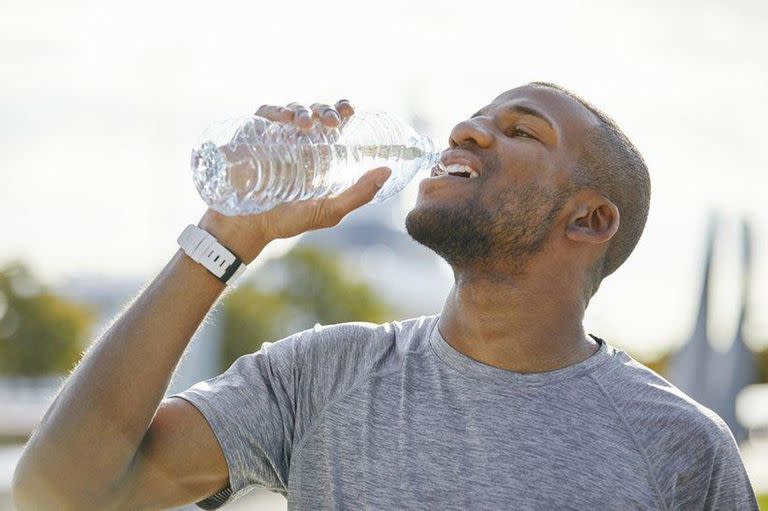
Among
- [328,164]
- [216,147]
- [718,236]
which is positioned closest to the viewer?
[216,147]

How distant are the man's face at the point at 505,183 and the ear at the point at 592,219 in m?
0.05

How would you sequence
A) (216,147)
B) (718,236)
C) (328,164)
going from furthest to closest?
1. (718,236)
2. (328,164)
3. (216,147)

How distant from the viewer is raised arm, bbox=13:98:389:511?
2.76 m

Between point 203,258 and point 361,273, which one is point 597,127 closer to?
point 203,258

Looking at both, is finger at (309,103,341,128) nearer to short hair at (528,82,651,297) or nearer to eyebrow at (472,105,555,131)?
eyebrow at (472,105,555,131)

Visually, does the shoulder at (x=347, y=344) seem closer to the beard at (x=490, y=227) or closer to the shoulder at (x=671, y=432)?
the beard at (x=490, y=227)

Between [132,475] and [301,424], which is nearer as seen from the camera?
[132,475]

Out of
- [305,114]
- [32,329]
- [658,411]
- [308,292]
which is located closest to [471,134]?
[305,114]

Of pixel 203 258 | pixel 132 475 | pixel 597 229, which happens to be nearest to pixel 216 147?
pixel 203 258

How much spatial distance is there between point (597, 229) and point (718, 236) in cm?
857

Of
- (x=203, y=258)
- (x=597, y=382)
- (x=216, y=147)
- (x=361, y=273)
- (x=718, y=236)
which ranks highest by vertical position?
(x=216, y=147)

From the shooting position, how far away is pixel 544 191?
3223 mm

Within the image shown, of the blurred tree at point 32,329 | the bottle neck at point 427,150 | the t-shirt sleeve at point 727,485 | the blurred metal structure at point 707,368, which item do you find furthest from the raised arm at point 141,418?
the blurred tree at point 32,329

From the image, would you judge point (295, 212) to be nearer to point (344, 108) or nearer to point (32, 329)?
point (344, 108)
